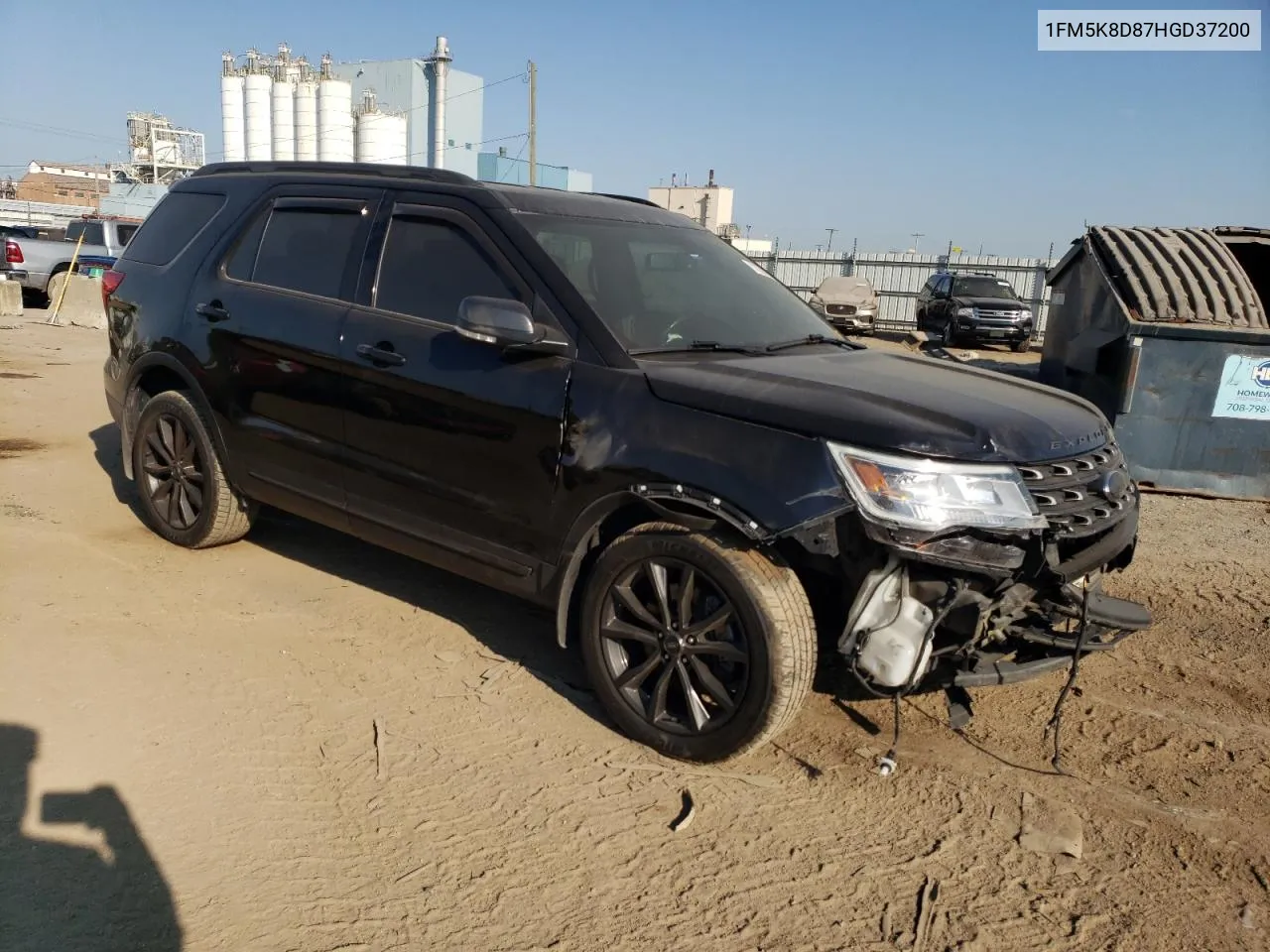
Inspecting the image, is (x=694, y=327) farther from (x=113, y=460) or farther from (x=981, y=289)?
(x=981, y=289)

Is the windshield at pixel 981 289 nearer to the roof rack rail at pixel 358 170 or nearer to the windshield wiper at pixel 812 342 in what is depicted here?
the windshield wiper at pixel 812 342

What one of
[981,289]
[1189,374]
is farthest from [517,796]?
[981,289]

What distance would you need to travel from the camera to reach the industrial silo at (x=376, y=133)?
170 ft

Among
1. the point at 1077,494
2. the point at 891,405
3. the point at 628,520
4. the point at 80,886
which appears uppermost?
the point at 891,405

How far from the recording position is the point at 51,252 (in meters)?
18.9

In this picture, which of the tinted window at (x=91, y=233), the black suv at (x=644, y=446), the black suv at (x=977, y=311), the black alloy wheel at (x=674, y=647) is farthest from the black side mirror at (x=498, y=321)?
the black suv at (x=977, y=311)

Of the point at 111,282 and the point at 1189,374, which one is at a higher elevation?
the point at 111,282

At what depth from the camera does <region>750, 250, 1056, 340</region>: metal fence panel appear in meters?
28.7

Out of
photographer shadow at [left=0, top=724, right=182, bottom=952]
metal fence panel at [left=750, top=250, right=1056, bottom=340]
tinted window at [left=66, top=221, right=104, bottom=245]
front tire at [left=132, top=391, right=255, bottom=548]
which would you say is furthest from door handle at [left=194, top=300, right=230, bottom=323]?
metal fence panel at [left=750, top=250, right=1056, bottom=340]

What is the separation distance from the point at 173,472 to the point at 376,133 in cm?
5170

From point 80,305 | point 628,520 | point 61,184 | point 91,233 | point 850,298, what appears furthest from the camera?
point 61,184

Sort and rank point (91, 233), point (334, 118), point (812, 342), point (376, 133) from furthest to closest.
→ point (376, 133) < point (334, 118) < point (91, 233) < point (812, 342)

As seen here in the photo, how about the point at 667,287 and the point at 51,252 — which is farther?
the point at 51,252

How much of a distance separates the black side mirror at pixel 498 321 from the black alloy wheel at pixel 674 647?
0.92 meters
